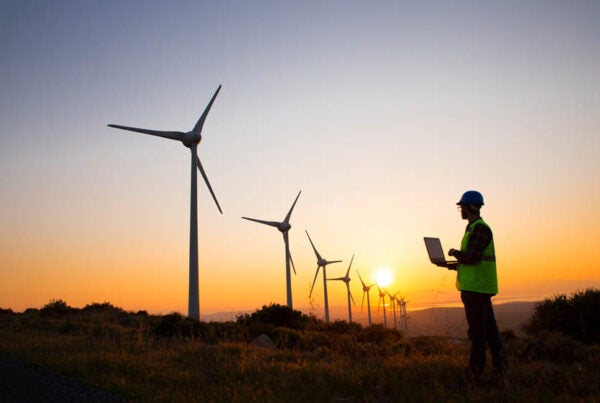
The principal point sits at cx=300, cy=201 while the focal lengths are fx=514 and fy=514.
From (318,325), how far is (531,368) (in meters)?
15.4

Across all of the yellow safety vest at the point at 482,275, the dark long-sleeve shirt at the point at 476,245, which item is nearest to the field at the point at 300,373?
the yellow safety vest at the point at 482,275

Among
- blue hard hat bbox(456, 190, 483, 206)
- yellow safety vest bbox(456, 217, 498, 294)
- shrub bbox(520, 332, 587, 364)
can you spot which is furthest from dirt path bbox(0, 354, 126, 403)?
shrub bbox(520, 332, 587, 364)

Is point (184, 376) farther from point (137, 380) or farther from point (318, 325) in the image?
point (318, 325)

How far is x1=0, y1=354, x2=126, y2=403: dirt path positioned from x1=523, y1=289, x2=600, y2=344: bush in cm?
1547

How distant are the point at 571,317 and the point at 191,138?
22795 millimetres

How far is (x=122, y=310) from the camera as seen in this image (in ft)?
115

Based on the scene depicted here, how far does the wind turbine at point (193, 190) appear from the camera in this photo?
2658cm

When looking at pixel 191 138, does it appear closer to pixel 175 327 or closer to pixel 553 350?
pixel 175 327

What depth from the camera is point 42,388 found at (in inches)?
318

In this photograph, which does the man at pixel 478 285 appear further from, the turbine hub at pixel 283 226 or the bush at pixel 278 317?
the turbine hub at pixel 283 226

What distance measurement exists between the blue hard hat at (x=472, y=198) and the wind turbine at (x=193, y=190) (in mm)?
19751

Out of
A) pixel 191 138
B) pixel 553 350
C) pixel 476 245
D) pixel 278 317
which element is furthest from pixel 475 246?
pixel 191 138

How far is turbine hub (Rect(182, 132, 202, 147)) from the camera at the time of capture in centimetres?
3203

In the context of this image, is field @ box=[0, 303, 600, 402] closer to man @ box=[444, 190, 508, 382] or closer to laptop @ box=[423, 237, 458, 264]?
man @ box=[444, 190, 508, 382]
